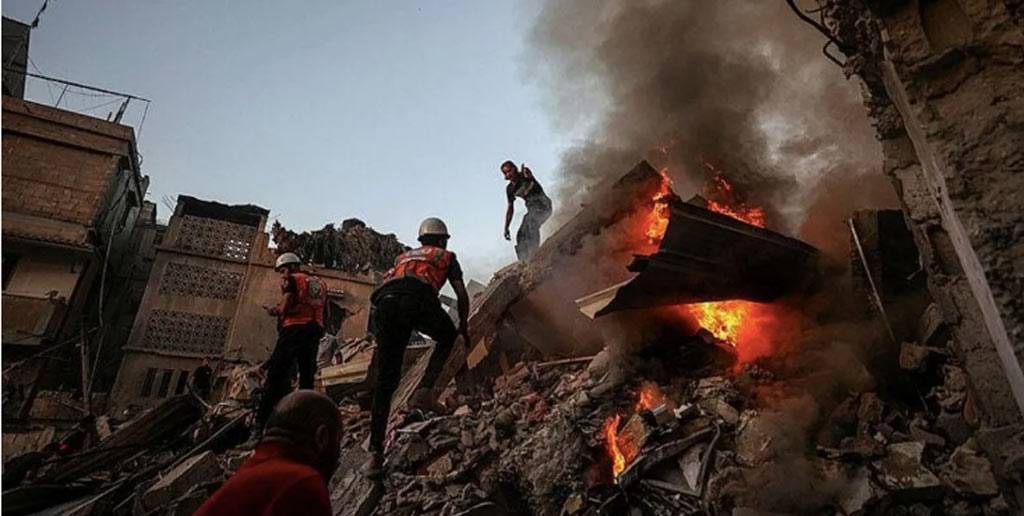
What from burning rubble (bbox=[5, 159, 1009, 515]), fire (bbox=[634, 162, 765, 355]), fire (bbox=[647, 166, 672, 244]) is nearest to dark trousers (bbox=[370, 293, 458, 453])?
burning rubble (bbox=[5, 159, 1009, 515])

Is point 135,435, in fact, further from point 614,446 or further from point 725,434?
point 725,434

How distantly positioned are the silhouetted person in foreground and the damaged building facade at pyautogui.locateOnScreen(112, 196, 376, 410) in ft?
54.4

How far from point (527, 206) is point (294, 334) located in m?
4.72

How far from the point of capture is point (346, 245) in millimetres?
19922

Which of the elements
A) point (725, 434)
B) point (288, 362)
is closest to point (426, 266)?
point (288, 362)

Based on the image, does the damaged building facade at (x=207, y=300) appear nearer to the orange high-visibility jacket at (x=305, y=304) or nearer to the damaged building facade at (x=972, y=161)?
the orange high-visibility jacket at (x=305, y=304)

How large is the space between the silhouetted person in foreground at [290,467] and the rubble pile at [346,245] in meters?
17.6

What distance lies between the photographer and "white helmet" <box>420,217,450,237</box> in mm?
4613

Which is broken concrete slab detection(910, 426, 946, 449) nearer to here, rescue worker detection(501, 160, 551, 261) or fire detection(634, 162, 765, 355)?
fire detection(634, 162, 765, 355)

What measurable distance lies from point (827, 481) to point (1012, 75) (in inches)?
97.5

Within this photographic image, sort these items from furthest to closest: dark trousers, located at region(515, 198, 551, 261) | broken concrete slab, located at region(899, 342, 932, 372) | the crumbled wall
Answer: dark trousers, located at region(515, 198, 551, 261) < broken concrete slab, located at region(899, 342, 932, 372) < the crumbled wall

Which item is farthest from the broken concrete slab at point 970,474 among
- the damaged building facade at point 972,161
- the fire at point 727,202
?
the fire at point 727,202

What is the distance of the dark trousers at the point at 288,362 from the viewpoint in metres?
4.82

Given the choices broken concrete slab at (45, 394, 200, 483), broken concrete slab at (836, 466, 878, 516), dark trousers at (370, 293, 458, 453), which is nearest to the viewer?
broken concrete slab at (836, 466, 878, 516)
